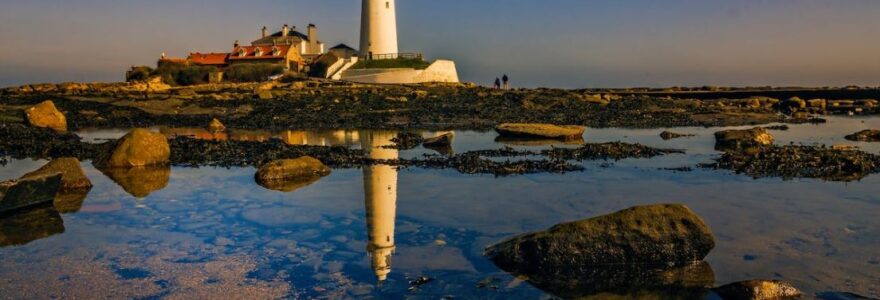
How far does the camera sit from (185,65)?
2650 inches

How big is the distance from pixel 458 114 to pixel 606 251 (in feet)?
97.8

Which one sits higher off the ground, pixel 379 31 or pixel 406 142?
pixel 379 31

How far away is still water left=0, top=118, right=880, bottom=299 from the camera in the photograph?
737cm

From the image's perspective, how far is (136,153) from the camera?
633 inches

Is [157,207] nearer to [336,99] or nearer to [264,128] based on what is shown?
[264,128]

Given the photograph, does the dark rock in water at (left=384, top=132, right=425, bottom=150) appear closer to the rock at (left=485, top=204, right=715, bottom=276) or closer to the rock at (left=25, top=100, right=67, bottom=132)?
the rock at (left=485, top=204, right=715, bottom=276)

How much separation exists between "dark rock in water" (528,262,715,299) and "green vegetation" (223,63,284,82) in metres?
58.9

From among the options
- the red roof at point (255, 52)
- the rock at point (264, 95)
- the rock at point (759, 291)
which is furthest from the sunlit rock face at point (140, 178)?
the red roof at point (255, 52)

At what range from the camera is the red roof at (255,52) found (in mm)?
70375

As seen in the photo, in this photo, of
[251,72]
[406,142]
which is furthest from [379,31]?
[406,142]

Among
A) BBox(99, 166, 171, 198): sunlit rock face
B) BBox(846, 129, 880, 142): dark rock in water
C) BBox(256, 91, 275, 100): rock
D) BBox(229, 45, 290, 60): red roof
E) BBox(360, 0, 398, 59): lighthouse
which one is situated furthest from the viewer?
BBox(229, 45, 290, 60): red roof

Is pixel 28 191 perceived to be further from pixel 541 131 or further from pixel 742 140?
pixel 742 140

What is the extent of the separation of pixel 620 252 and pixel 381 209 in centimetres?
432

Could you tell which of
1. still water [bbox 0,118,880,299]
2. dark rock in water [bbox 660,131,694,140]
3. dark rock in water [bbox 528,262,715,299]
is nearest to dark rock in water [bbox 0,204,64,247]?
still water [bbox 0,118,880,299]
